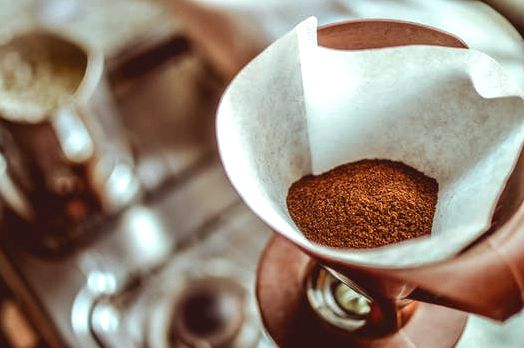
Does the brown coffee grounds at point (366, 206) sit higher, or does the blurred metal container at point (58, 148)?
the brown coffee grounds at point (366, 206)

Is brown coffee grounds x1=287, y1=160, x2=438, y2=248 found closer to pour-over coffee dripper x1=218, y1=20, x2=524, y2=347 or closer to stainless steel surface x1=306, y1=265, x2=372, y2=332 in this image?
pour-over coffee dripper x1=218, y1=20, x2=524, y2=347

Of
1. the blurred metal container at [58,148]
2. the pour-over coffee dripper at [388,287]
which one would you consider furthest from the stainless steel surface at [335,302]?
the blurred metal container at [58,148]

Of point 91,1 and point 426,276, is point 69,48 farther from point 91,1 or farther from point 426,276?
point 426,276

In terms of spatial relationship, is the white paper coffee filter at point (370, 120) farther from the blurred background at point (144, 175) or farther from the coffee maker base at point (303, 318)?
the blurred background at point (144, 175)

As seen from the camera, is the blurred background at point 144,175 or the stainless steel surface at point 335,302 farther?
the blurred background at point 144,175

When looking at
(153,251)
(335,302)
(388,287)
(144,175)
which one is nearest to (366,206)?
(388,287)

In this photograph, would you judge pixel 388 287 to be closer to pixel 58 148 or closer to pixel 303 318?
pixel 303 318

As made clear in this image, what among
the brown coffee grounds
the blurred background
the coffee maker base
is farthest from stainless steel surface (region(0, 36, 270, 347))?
the brown coffee grounds
